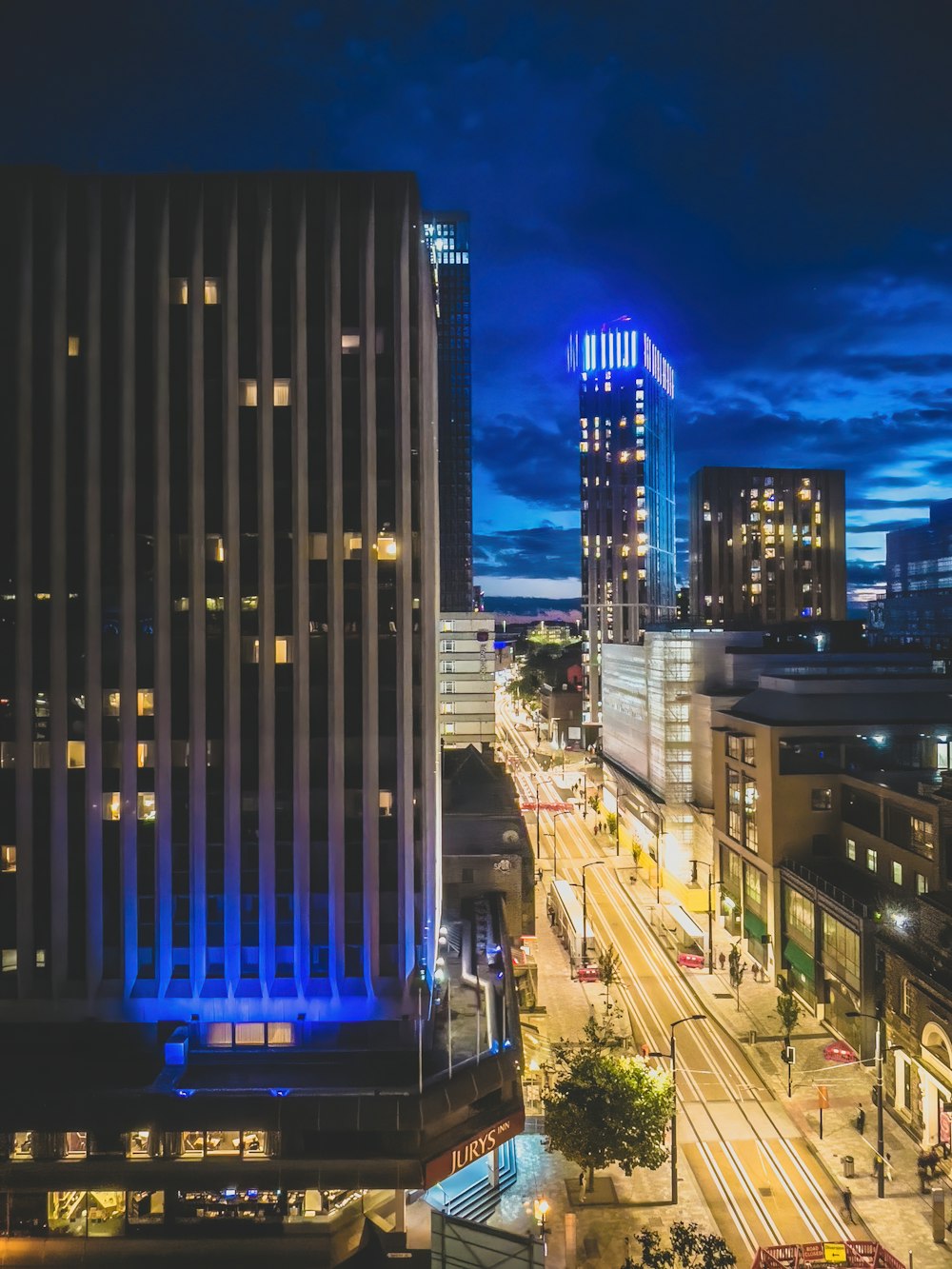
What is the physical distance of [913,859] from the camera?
48.4m

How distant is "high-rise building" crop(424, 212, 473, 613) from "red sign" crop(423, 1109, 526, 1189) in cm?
10538

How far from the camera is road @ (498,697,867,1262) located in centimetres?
3409

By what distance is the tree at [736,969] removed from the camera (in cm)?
5659

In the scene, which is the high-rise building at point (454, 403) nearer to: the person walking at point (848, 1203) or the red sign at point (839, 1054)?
the red sign at point (839, 1054)

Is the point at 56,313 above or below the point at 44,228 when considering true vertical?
below

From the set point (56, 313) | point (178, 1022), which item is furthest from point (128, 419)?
point (178, 1022)

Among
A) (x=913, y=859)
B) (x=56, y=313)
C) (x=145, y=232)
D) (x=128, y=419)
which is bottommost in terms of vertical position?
(x=913, y=859)

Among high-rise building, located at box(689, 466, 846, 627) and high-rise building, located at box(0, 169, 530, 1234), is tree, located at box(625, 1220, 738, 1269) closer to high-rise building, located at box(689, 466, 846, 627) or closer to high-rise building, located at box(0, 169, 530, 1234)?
high-rise building, located at box(0, 169, 530, 1234)

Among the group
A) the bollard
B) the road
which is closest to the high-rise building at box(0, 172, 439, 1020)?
the road

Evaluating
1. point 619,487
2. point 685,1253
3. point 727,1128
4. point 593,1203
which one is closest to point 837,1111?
point 727,1128

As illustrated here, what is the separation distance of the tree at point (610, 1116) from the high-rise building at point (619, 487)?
13105 centimetres

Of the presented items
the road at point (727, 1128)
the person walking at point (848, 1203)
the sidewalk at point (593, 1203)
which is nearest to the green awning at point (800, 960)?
the road at point (727, 1128)

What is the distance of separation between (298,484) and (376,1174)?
103 ft

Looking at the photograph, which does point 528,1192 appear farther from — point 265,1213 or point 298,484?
point 298,484
